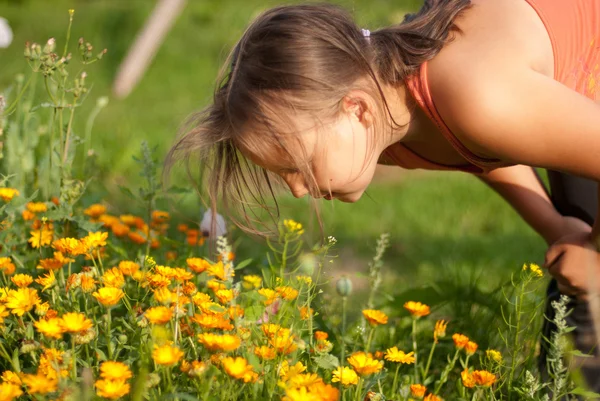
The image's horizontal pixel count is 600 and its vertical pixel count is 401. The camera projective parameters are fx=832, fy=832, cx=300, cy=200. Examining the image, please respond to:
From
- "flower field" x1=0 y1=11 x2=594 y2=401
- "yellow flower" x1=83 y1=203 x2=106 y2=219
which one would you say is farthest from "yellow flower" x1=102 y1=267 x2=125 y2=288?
"yellow flower" x1=83 y1=203 x2=106 y2=219

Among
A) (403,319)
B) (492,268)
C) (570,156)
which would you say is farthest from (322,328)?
(492,268)

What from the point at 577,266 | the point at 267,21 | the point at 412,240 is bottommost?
the point at 412,240

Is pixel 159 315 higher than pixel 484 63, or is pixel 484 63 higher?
pixel 484 63

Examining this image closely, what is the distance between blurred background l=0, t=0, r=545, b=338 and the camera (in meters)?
2.78

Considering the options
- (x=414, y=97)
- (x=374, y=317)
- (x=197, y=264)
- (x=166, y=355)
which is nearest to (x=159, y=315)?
(x=166, y=355)

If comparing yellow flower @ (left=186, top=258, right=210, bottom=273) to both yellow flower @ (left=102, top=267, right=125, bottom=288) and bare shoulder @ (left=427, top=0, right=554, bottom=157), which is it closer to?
yellow flower @ (left=102, top=267, right=125, bottom=288)

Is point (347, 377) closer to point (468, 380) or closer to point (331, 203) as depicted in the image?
point (468, 380)

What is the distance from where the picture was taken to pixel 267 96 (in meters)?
1.65

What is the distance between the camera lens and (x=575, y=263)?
1.86 m

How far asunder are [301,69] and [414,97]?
0.28 m

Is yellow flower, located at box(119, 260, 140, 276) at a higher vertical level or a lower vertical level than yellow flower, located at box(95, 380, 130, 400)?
higher

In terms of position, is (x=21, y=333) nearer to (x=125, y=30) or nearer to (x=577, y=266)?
(x=577, y=266)

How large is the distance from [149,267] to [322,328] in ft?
1.45

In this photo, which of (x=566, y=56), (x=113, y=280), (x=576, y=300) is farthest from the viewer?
(x=576, y=300)
